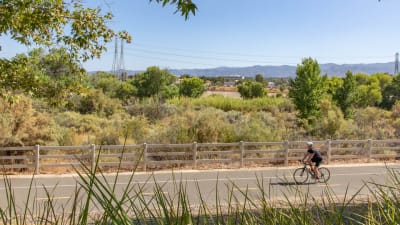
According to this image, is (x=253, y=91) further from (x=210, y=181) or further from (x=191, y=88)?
(x=210, y=181)

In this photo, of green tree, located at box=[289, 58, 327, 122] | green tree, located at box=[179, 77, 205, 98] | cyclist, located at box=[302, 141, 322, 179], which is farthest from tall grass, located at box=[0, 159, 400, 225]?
green tree, located at box=[179, 77, 205, 98]

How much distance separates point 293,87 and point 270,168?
28.6 m

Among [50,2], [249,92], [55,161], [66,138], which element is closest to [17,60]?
[50,2]

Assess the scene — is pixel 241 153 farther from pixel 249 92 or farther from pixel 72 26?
pixel 249 92

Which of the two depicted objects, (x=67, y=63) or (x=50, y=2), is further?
(x=67, y=63)

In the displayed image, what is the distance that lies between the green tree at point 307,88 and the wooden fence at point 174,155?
20239 millimetres

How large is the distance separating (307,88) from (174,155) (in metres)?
27.9

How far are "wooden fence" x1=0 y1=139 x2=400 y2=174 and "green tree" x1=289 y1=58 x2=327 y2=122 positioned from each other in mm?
20239

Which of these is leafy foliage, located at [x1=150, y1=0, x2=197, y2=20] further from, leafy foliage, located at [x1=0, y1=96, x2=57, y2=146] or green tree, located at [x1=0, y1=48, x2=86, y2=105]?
leafy foliage, located at [x1=0, y1=96, x2=57, y2=146]

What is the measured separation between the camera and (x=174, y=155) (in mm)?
19641

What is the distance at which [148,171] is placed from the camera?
18.1 meters

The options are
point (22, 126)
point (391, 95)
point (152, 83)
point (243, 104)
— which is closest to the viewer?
point (22, 126)

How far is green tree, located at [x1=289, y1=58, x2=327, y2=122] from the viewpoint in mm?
43125

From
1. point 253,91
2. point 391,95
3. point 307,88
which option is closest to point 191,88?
point 253,91
